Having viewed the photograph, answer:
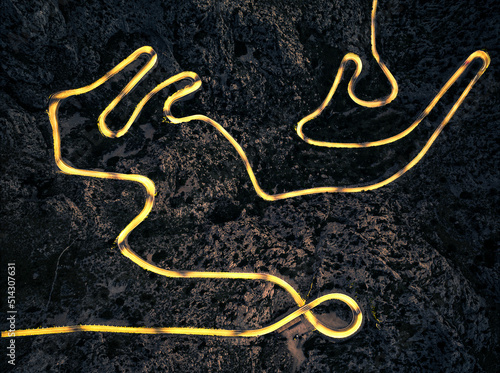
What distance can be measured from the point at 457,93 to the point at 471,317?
9435 millimetres

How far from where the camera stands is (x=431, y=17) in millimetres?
11586

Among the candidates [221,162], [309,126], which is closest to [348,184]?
Answer: [309,126]

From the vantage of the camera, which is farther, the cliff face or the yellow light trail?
the yellow light trail

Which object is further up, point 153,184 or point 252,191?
point 252,191

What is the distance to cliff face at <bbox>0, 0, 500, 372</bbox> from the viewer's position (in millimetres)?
9922

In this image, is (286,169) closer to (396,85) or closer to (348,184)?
(348,184)

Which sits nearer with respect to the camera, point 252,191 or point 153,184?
point 153,184

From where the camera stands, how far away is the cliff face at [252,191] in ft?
32.6

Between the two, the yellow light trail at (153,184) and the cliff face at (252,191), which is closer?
the cliff face at (252,191)

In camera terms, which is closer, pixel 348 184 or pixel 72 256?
pixel 72 256

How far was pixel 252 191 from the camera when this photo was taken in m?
11.3

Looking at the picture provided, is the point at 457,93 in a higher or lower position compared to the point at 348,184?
higher

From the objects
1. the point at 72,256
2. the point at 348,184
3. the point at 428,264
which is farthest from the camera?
the point at 348,184

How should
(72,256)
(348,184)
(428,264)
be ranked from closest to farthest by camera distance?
(72,256), (428,264), (348,184)
